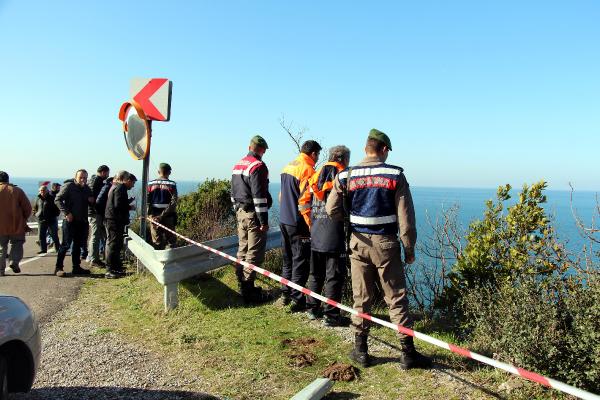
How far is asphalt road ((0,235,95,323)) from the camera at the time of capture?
6.30 meters

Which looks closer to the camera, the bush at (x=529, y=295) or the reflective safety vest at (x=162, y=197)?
the bush at (x=529, y=295)

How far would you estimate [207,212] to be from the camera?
386 inches

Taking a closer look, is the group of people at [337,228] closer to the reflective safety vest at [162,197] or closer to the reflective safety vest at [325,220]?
the reflective safety vest at [325,220]

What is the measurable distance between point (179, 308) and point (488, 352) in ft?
11.2

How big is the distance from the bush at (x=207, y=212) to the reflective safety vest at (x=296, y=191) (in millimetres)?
3245

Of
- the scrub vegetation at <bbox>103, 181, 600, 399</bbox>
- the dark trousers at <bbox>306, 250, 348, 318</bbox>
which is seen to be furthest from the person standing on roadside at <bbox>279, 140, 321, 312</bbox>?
the scrub vegetation at <bbox>103, 181, 600, 399</bbox>

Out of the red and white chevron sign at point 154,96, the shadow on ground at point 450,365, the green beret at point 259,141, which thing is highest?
the red and white chevron sign at point 154,96

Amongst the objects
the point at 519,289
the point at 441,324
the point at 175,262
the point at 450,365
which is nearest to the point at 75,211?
the point at 175,262

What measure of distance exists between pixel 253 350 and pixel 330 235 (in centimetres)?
152


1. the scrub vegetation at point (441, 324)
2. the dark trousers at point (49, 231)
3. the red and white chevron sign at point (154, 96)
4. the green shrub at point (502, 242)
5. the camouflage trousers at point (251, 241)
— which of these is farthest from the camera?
the dark trousers at point (49, 231)

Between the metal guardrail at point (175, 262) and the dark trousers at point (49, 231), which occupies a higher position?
the metal guardrail at point (175, 262)

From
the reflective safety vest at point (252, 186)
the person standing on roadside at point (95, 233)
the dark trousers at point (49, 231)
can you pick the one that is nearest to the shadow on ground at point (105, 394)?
the reflective safety vest at point (252, 186)

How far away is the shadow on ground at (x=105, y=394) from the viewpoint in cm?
370

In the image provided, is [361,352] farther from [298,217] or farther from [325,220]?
[298,217]
